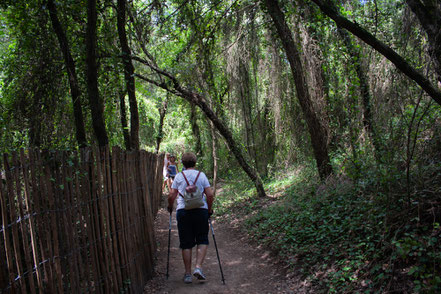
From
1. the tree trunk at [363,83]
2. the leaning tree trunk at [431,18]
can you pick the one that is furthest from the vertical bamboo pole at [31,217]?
the tree trunk at [363,83]

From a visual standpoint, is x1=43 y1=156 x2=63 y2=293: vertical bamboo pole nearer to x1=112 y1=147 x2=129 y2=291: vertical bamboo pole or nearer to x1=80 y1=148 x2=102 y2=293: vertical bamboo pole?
x1=80 y1=148 x2=102 y2=293: vertical bamboo pole

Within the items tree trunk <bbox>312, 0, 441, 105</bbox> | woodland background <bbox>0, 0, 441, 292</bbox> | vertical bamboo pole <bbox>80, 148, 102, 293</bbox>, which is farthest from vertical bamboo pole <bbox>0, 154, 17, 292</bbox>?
tree trunk <bbox>312, 0, 441, 105</bbox>

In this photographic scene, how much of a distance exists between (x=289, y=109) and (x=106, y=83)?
569 cm

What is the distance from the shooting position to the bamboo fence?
2.55 m

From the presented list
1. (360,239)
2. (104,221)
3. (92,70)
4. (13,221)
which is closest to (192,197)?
(104,221)

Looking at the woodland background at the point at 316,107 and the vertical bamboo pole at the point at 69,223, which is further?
the woodland background at the point at 316,107

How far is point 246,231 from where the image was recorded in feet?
27.2

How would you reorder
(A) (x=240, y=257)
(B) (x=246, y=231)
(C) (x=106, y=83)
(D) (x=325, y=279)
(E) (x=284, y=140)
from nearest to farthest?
(D) (x=325, y=279), (A) (x=240, y=257), (C) (x=106, y=83), (B) (x=246, y=231), (E) (x=284, y=140)

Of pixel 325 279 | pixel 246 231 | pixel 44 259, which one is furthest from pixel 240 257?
pixel 44 259

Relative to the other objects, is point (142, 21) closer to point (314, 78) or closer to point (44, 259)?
point (314, 78)

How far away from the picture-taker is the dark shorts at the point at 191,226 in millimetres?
5273

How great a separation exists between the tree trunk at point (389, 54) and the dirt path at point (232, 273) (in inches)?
114

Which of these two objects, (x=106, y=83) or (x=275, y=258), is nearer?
(x=275, y=258)

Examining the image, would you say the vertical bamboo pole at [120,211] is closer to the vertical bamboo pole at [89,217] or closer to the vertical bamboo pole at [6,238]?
the vertical bamboo pole at [89,217]
